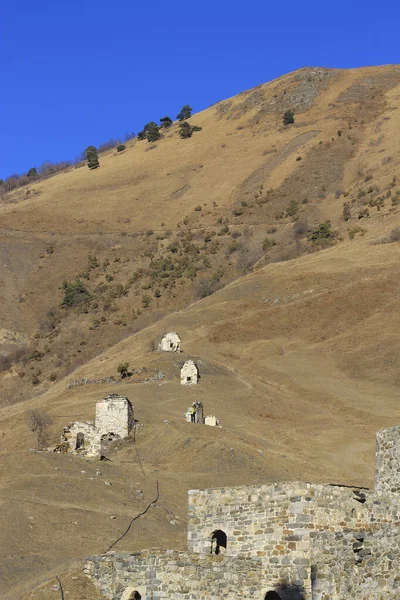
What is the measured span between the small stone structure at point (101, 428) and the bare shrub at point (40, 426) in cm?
207

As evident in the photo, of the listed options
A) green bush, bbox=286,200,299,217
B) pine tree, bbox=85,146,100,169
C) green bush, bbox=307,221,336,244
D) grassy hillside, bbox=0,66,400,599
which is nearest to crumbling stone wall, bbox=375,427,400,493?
grassy hillside, bbox=0,66,400,599

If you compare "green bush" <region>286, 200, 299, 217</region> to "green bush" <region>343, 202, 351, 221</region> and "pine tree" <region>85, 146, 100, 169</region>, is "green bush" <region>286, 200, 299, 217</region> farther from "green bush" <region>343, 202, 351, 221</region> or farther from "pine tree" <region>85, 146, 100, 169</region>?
"pine tree" <region>85, 146, 100, 169</region>

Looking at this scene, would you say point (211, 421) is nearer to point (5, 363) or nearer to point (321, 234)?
point (5, 363)

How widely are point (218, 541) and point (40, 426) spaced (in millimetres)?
30818

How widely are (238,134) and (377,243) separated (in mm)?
65231

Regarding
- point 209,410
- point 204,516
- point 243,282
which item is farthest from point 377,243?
point 204,516

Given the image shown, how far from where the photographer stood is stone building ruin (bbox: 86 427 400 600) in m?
13.0

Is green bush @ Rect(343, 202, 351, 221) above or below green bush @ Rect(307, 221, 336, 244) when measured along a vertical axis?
above

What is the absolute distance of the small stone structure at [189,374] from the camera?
2270 inches

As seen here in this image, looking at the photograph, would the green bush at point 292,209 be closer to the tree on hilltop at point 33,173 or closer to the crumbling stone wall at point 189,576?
the tree on hilltop at point 33,173

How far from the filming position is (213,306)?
79000mm

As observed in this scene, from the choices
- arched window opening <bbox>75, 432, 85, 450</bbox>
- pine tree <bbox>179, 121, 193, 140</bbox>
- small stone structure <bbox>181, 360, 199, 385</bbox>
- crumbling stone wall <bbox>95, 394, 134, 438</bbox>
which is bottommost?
arched window opening <bbox>75, 432, 85, 450</bbox>

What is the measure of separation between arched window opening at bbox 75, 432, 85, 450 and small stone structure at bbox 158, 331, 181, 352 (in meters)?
27.3

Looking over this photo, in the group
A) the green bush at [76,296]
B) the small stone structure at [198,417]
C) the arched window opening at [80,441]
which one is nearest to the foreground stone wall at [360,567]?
the arched window opening at [80,441]
